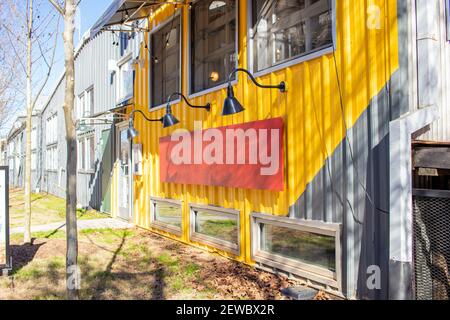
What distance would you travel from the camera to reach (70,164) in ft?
13.7

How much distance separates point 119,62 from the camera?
474 inches

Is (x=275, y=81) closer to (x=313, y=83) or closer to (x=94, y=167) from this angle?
(x=313, y=83)

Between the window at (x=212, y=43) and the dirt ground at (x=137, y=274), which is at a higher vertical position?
the window at (x=212, y=43)

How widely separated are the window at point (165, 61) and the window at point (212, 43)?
62cm

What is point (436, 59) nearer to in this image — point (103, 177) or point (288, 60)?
point (288, 60)

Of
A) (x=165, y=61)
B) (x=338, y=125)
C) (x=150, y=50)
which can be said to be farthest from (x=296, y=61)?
(x=150, y=50)

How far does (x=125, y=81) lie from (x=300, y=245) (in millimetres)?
7900

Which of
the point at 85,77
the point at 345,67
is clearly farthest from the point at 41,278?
the point at 85,77

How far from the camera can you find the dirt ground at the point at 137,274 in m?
4.95

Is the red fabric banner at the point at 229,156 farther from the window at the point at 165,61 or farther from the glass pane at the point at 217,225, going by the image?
the window at the point at 165,61

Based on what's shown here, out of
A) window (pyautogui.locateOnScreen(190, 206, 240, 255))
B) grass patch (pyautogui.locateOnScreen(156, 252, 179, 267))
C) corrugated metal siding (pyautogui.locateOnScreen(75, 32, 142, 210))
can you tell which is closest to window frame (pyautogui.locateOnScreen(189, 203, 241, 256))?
window (pyautogui.locateOnScreen(190, 206, 240, 255))

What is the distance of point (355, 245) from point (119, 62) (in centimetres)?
965

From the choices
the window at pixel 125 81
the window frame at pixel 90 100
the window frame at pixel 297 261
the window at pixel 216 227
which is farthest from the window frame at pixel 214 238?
the window frame at pixel 90 100

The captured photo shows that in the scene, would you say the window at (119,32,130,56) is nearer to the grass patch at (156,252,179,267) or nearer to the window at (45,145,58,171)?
the grass patch at (156,252,179,267)
